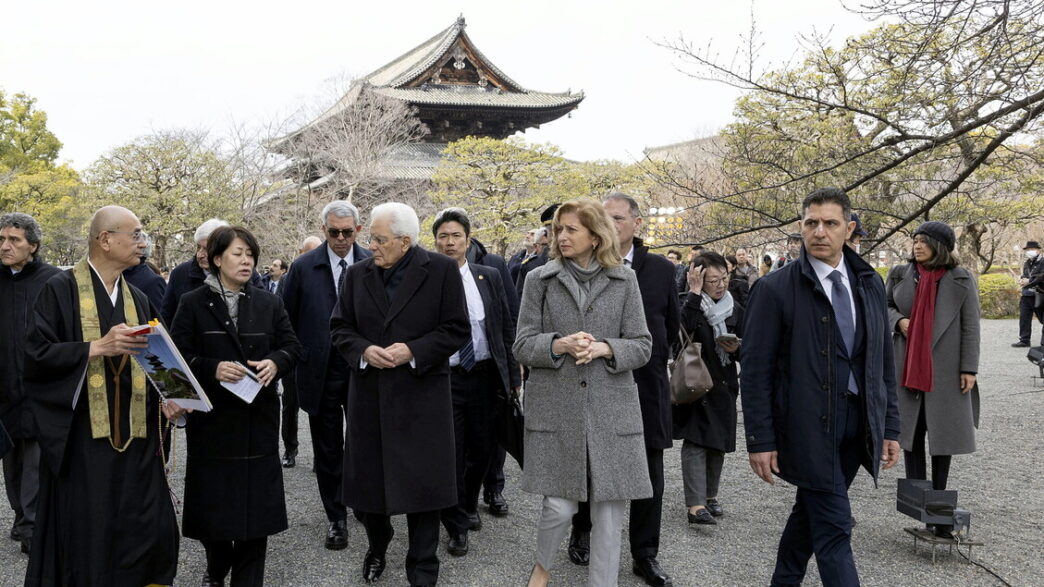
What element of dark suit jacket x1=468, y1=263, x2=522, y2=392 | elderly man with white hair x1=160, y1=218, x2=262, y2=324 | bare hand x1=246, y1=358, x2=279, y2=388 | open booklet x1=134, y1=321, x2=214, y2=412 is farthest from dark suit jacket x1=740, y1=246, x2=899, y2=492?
A: elderly man with white hair x1=160, y1=218, x2=262, y2=324

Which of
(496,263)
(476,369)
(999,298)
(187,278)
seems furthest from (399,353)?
(999,298)

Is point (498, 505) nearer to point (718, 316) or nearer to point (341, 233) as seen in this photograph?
point (718, 316)

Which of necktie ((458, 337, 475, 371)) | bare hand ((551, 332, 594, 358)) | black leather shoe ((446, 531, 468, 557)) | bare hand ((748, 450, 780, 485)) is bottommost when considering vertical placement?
black leather shoe ((446, 531, 468, 557))

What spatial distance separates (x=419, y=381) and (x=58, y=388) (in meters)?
1.51

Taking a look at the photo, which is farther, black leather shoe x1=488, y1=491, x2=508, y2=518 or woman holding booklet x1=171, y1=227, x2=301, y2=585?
black leather shoe x1=488, y1=491, x2=508, y2=518

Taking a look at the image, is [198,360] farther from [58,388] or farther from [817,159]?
[817,159]

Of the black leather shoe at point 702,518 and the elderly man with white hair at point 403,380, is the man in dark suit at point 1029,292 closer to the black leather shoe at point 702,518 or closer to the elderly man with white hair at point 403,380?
the black leather shoe at point 702,518

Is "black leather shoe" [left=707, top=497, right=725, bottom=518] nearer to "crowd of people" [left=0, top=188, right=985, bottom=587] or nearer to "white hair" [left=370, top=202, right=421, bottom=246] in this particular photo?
"crowd of people" [left=0, top=188, right=985, bottom=587]

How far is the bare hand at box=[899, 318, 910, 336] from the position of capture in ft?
15.4

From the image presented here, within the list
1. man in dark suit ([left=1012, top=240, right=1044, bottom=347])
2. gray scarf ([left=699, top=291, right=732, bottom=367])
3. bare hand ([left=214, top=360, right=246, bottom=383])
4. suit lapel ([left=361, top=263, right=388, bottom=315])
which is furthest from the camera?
man in dark suit ([left=1012, top=240, right=1044, bottom=347])

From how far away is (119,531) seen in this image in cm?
299

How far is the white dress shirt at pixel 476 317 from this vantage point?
4613 millimetres

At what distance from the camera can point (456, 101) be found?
2886 centimetres

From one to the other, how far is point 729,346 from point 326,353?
2543mm
